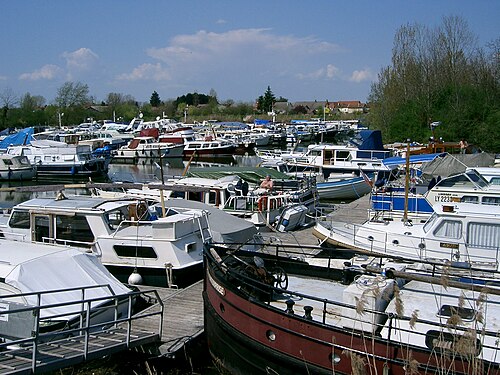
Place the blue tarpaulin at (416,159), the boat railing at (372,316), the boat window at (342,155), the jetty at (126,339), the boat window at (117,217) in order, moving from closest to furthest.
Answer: the boat railing at (372,316) → the jetty at (126,339) → the boat window at (117,217) → the blue tarpaulin at (416,159) → the boat window at (342,155)

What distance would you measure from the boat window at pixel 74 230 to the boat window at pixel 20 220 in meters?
1.15

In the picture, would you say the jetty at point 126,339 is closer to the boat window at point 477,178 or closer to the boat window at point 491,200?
the boat window at point 491,200

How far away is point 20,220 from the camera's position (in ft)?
54.9

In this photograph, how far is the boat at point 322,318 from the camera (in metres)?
7.93

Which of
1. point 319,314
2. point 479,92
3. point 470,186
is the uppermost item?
point 479,92

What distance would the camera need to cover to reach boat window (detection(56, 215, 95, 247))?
52.2 feet

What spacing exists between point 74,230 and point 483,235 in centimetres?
1134

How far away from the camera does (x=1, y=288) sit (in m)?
10.7

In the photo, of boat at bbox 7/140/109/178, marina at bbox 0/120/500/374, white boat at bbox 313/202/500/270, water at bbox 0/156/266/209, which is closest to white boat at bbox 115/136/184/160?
water at bbox 0/156/266/209

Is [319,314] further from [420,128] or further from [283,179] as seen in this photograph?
[420,128]

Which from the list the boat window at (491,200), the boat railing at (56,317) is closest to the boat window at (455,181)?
the boat window at (491,200)

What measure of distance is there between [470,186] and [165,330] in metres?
11.9

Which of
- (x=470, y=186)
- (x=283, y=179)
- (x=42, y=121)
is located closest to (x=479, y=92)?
(x=283, y=179)

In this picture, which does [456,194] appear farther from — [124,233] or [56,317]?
[56,317]
